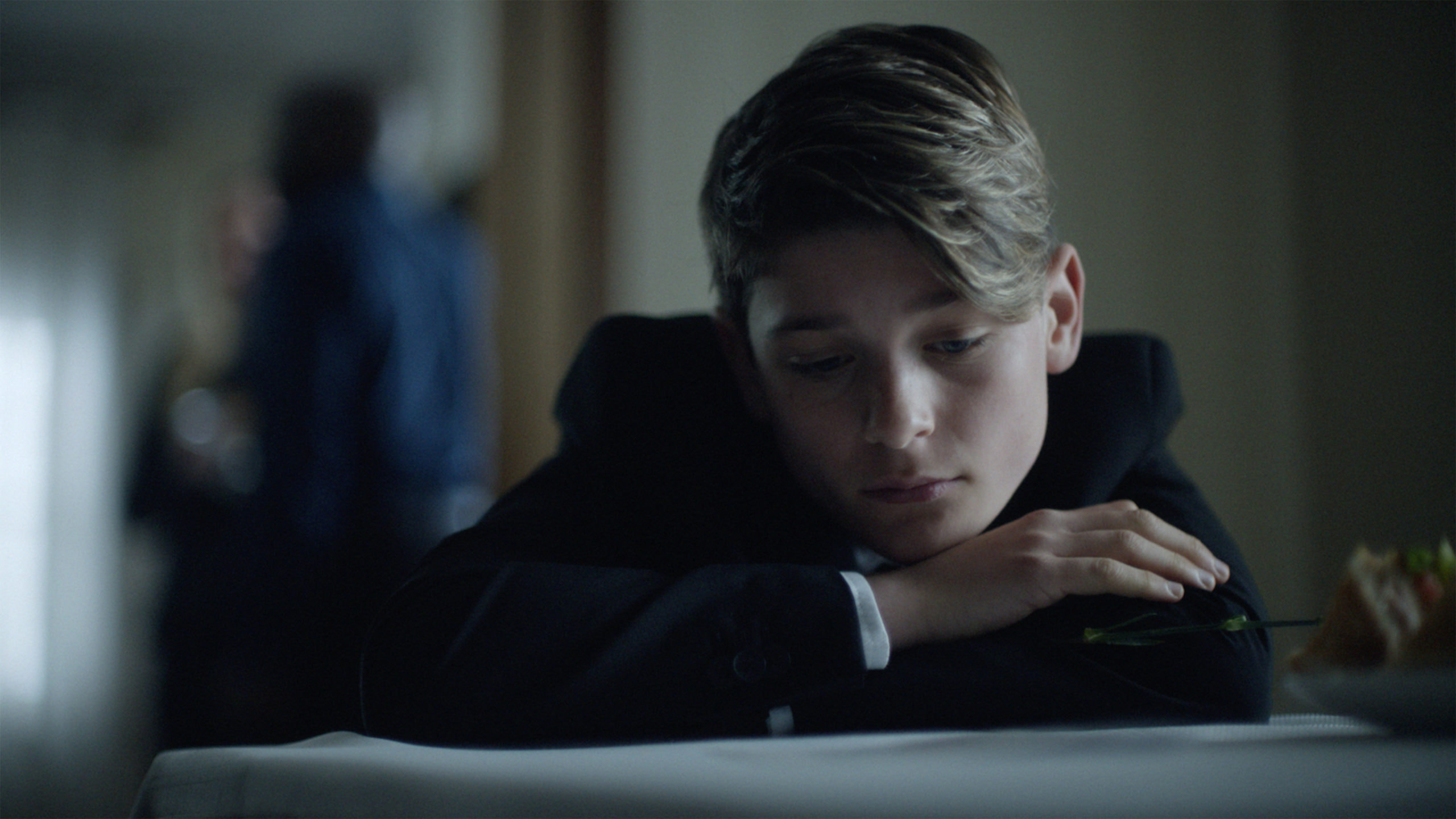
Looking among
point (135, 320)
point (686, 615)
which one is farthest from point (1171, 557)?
point (135, 320)

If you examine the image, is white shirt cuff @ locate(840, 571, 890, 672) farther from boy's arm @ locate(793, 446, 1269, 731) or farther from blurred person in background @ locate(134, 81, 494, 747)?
blurred person in background @ locate(134, 81, 494, 747)

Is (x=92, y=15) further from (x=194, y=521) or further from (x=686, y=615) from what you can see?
(x=686, y=615)

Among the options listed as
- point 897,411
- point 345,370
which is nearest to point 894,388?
point 897,411

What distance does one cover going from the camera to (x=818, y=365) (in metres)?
0.80

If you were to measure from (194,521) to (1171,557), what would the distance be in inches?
71.9

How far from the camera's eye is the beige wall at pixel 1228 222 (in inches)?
74.3

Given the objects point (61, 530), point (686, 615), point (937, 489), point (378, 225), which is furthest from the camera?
point (61, 530)

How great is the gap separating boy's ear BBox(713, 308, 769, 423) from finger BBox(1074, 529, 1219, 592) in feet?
0.93

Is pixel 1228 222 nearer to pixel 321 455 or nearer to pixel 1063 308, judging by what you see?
pixel 1063 308

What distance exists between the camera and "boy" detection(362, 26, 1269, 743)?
2.21 ft

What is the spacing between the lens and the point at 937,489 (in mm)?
795

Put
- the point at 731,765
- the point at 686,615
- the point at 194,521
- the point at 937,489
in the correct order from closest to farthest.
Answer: the point at 731,765, the point at 686,615, the point at 937,489, the point at 194,521

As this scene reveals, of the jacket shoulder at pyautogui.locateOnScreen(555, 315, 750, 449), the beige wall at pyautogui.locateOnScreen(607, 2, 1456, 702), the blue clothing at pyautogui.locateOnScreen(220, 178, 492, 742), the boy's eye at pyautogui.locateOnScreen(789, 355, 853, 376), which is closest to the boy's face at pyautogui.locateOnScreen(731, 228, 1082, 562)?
the boy's eye at pyautogui.locateOnScreen(789, 355, 853, 376)

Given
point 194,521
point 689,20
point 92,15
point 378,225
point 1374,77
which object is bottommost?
point 194,521
